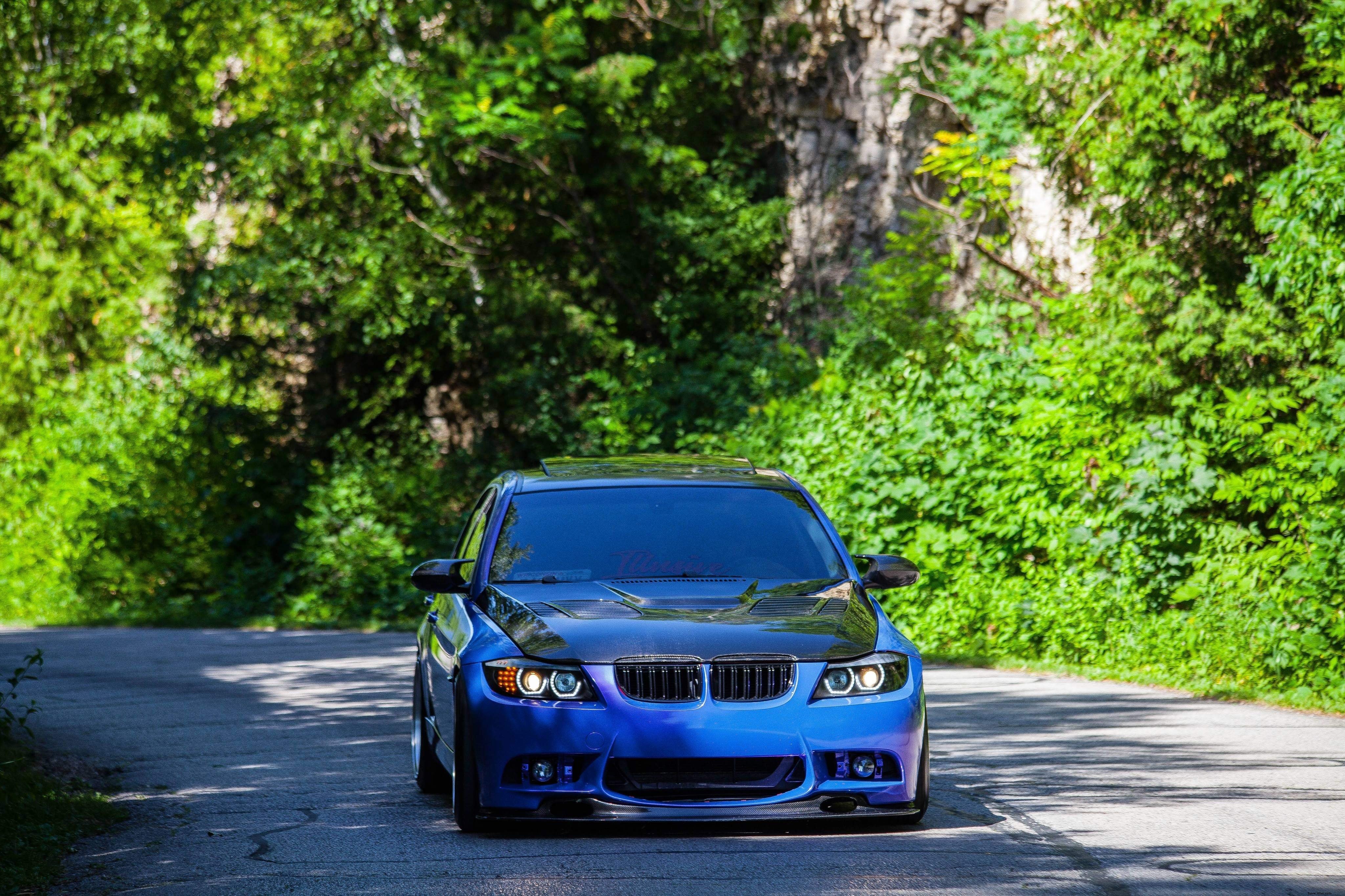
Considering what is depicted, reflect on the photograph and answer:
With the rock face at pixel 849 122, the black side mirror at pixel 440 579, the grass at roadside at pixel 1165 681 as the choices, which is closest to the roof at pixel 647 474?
the black side mirror at pixel 440 579

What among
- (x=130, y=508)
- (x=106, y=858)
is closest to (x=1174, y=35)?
(x=106, y=858)

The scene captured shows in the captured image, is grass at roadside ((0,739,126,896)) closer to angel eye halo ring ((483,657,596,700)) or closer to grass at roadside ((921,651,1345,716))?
angel eye halo ring ((483,657,596,700))

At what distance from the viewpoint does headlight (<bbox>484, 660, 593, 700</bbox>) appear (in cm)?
679

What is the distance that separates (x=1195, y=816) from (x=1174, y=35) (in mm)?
9396

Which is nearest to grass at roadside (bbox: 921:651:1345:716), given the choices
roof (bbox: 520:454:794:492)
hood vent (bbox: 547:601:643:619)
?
roof (bbox: 520:454:794:492)

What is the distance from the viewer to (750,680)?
22.4 feet

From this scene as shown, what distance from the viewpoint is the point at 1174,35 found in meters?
14.9

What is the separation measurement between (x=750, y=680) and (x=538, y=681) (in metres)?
0.86

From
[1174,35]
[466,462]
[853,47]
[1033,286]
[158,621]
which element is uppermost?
[853,47]

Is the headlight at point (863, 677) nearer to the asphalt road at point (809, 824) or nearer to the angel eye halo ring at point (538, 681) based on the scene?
the asphalt road at point (809, 824)

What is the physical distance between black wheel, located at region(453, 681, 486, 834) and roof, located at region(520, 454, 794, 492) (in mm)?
1713

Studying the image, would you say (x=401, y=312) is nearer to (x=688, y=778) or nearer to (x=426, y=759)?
(x=426, y=759)

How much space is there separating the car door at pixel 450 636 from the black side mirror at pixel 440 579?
72 mm

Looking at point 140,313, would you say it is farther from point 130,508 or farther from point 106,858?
point 106,858
